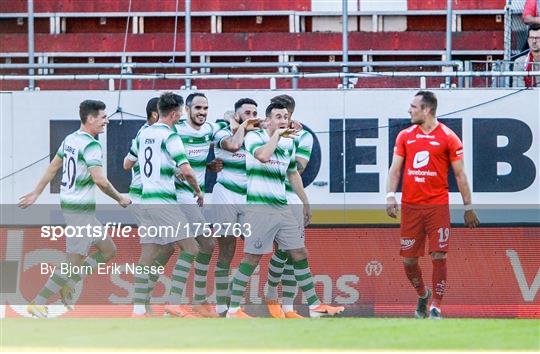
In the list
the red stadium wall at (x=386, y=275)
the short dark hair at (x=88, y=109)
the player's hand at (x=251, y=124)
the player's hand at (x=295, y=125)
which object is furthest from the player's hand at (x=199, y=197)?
the red stadium wall at (x=386, y=275)

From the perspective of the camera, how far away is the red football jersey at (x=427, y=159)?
12.7 meters

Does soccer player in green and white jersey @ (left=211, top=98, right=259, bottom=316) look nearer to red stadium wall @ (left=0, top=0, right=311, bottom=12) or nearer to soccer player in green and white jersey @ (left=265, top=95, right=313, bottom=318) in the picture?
soccer player in green and white jersey @ (left=265, top=95, right=313, bottom=318)

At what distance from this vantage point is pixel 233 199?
14.1m

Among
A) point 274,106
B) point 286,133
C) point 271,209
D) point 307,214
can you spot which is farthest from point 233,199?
point 286,133

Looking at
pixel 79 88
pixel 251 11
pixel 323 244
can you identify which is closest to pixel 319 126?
pixel 323 244

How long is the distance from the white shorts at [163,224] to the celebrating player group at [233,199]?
0.04 feet

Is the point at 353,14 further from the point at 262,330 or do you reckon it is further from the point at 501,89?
the point at 262,330

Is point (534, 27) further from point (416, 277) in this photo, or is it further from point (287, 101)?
point (416, 277)

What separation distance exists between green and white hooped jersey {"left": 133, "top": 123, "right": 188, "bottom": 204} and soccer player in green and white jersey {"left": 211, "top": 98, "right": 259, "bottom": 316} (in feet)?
2.53

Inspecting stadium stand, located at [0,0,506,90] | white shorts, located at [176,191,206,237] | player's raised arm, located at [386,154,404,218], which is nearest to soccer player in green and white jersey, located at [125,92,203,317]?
white shorts, located at [176,191,206,237]

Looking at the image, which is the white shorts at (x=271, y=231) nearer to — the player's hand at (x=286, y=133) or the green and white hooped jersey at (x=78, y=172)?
the player's hand at (x=286, y=133)

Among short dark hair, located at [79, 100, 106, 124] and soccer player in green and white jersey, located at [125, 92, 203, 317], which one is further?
short dark hair, located at [79, 100, 106, 124]

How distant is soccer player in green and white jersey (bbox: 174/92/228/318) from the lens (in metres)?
13.6

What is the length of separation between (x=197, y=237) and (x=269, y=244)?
34.6 inches
